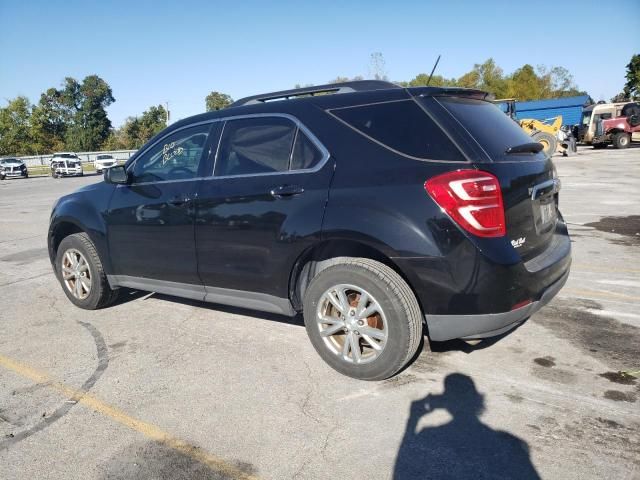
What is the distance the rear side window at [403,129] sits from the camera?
300 centimetres

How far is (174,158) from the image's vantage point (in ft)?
14.2

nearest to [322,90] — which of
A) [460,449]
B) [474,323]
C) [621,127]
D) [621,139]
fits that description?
[474,323]

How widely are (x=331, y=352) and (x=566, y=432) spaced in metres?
1.46

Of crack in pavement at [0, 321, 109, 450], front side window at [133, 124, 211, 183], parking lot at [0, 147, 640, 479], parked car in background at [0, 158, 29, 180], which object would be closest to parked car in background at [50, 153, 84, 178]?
parked car in background at [0, 158, 29, 180]

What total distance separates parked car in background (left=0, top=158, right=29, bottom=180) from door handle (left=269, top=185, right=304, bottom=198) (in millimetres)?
38496

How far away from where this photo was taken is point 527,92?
209 feet

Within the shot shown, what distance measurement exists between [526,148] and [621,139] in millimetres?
30748

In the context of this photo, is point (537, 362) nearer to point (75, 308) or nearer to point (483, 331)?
point (483, 331)

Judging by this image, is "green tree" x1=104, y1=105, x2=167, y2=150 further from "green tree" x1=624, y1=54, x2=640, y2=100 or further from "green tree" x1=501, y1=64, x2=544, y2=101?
"green tree" x1=624, y1=54, x2=640, y2=100

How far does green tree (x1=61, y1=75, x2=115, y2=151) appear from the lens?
6931cm

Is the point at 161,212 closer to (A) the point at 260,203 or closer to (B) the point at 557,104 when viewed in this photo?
(A) the point at 260,203

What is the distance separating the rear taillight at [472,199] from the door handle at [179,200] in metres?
2.07

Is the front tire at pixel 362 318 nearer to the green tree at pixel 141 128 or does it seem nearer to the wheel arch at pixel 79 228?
the wheel arch at pixel 79 228

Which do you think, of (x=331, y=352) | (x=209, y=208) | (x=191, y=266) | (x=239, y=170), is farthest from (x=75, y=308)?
(x=331, y=352)
